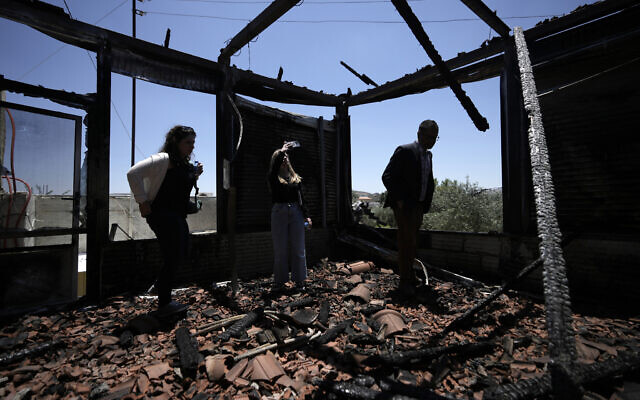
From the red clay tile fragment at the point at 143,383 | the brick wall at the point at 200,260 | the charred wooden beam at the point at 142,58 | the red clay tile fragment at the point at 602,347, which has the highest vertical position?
the charred wooden beam at the point at 142,58

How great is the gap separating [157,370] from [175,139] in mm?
2598

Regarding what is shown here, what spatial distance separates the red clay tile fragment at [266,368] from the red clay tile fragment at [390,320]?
1256 millimetres

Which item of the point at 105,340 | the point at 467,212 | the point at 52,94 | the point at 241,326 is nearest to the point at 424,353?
the point at 241,326

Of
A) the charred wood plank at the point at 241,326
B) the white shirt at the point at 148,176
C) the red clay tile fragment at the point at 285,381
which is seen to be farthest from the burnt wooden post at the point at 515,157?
the white shirt at the point at 148,176

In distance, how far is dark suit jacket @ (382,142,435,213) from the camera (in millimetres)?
4379

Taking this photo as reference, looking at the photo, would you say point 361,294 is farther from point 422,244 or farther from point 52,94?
point 52,94

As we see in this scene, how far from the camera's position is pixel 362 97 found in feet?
24.5

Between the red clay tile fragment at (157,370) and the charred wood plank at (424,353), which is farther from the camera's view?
the charred wood plank at (424,353)

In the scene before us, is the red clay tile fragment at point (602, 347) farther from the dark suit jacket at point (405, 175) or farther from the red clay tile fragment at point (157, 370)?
the red clay tile fragment at point (157, 370)

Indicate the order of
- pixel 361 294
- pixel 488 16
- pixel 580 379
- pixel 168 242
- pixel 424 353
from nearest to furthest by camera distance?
pixel 580 379, pixel 424 353, pixel 168 242, pixel 361 294, pixel 488 16

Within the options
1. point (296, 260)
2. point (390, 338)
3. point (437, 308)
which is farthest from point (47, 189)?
point (437, 308)

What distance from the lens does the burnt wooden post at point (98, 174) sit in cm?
435

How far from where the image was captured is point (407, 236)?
445cm

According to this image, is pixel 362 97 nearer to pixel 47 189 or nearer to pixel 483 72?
pixel 483 72
